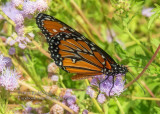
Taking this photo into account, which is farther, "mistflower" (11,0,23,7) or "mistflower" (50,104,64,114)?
A: "mistflower" (11,0,23,7)

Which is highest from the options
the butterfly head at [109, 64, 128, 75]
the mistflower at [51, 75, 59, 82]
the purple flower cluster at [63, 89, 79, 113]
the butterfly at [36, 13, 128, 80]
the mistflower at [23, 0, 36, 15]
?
the mistflower at [23, 0, 36, 15]

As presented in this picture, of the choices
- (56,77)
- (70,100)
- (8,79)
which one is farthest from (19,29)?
(70,100)

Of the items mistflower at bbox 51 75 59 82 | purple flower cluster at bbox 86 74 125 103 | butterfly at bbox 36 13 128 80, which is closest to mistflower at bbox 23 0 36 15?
butterfly at bbox 36 13 128 80

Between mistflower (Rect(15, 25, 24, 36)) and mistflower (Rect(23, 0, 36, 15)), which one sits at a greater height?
mistflower (Rect(23, 0, 36, 15))

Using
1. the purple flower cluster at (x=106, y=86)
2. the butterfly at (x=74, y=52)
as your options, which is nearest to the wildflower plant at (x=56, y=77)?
the purple flower cluster at (x=106, y=86)

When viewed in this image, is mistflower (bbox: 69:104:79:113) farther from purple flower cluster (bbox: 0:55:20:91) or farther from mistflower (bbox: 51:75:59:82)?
purple flower cluster (bbox: 0:55:20:91)

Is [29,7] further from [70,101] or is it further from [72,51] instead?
[70,101]

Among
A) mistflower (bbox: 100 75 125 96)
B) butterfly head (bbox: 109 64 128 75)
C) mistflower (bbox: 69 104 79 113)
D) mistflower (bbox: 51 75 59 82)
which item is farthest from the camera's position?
mistflower (bbox: 51 75 59 82)
